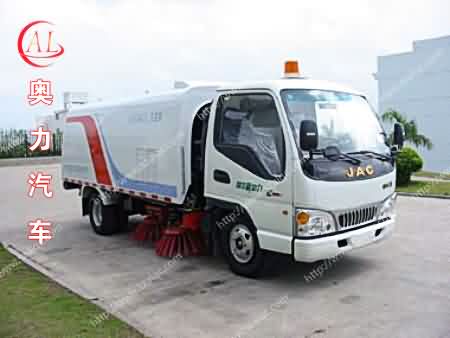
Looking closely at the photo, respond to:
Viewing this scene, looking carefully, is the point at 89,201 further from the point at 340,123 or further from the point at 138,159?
the point at 340,123

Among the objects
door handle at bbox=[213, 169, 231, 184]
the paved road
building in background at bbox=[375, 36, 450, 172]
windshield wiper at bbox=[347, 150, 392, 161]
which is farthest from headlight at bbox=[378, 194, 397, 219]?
building in background at bbox=[375, 36, 450, 172]

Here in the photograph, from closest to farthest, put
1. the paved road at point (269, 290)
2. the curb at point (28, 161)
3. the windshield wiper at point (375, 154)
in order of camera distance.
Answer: the paved road at point (269, 290)
the windshield wiper at point (375, 154)
the curb at point (28, 161)

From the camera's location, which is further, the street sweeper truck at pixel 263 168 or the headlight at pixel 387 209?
the headlight at pixel 387 209

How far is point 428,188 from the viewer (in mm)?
13695

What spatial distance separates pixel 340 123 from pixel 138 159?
3.31 meters

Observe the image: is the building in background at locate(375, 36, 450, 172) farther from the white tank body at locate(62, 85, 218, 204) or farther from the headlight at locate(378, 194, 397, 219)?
the white tank body at locate(62, 85, 218, 204)

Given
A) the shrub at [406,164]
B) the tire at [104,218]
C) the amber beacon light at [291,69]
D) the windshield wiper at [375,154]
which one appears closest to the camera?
the windshield wiper at [375,154]

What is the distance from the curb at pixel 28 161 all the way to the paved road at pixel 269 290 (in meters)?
20.4

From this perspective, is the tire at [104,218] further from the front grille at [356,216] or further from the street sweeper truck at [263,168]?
the front grille at [356,216]

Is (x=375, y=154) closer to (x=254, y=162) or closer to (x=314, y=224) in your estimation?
(x=314, y=224)

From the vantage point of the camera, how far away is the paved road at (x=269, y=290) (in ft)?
15.1

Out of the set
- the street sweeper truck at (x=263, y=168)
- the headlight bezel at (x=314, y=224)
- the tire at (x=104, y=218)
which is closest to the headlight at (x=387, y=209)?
the street sweeper truck at (x=263, y=168)

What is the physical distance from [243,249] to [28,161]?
24690 millimetres

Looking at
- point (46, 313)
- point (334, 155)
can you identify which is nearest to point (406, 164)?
point (334, 155)
